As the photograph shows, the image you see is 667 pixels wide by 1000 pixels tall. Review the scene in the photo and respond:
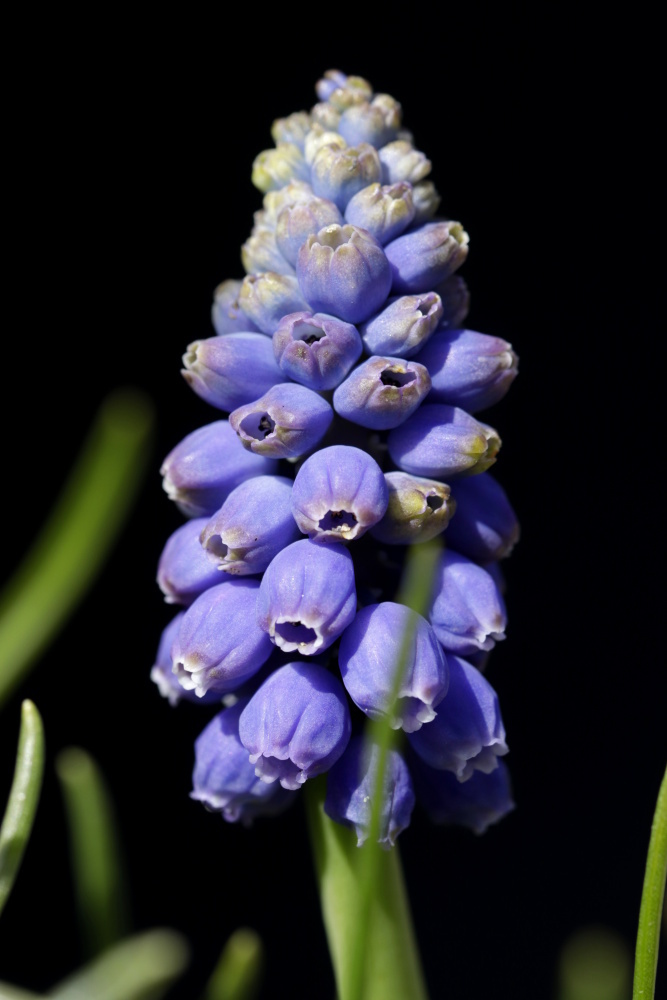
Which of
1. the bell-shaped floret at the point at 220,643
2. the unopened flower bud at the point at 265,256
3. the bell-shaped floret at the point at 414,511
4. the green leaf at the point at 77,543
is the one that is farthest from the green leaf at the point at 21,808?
the unopened flower bud at the point at 265,256

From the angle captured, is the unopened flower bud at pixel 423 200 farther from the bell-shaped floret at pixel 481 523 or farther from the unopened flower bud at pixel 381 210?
the bell-shaped floret at pixel 481 523

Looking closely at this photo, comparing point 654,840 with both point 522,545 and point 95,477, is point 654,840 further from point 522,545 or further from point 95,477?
point 522,545

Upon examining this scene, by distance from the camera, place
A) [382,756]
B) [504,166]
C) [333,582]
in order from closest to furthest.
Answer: [382,756] < [333,582] < [504,166]

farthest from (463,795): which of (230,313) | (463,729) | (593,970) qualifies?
(230,313)

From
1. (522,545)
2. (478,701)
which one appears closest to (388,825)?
(478,701)

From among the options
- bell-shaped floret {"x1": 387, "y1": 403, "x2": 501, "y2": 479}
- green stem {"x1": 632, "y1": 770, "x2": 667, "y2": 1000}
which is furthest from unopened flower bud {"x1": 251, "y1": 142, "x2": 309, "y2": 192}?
green stem {"x1": 632, "y1": 770, "x2": 667, "y2": 1000}

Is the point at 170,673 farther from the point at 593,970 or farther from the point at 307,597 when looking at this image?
the point at 593,970
